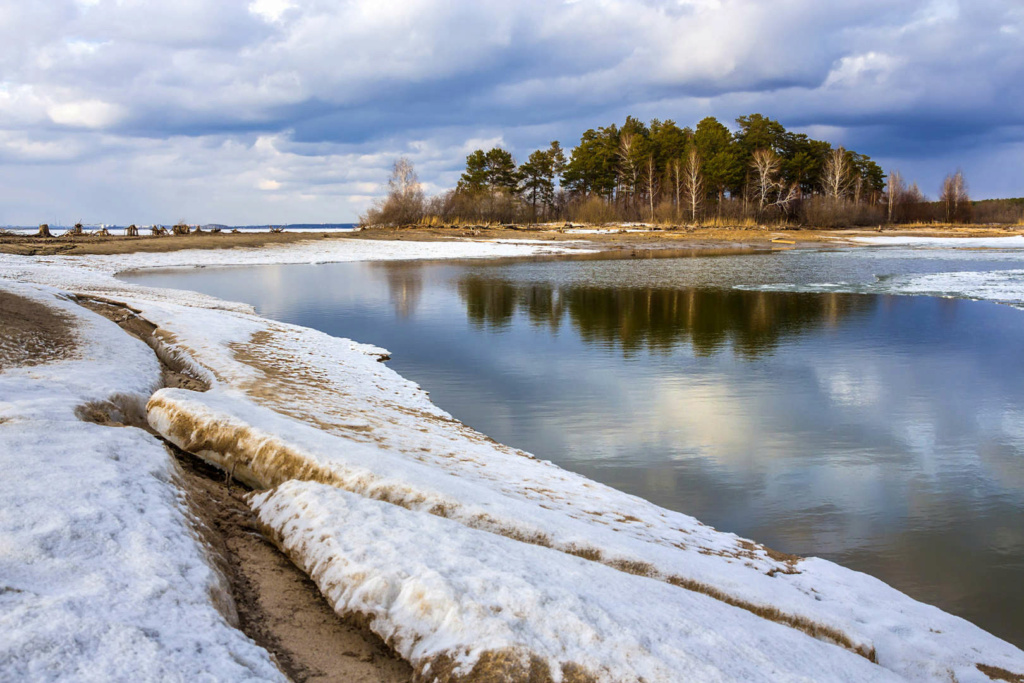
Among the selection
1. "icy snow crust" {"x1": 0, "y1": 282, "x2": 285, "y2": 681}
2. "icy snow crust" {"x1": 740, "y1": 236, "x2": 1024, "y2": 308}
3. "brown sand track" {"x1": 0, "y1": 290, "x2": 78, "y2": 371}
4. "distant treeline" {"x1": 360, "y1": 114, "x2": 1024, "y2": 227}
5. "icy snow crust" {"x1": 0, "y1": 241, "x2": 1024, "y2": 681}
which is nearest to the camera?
"icy snow crust" {"x1": 0, "y1": 282, "x2": 285, "y2": 681}

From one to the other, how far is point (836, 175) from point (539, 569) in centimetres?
8710

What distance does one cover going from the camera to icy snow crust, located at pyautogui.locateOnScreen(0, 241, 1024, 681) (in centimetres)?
343

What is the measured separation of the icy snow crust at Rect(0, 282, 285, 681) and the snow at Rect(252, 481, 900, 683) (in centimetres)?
65

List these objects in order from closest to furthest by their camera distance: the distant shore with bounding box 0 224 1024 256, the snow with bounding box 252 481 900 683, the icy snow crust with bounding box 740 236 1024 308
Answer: the snow with bounding box 252 481 900 683, the icy snow crust with bounding box 740 236 1024 308, the distant shore with bounding box 0 224 1024 256

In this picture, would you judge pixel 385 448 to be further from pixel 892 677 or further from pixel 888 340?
pixel 888 340

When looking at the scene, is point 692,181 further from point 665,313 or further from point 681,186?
point 665,313

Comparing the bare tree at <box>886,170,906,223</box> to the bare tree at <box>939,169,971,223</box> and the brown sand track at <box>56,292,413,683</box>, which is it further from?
the brown sand track at <box>56,292,413,683</box>

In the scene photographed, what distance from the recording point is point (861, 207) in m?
79.2

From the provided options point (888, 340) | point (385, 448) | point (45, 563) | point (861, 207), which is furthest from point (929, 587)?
point (861, 207)

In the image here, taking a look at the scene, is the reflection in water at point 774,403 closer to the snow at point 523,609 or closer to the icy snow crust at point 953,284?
the icy snow crust at point 953,284

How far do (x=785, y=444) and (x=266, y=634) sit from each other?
692 centimetres

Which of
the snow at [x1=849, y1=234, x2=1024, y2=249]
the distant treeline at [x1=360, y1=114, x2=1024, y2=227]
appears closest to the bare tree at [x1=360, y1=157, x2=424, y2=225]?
the distant treeline at [x1=360, y1=114, x2=1024, y2=227]

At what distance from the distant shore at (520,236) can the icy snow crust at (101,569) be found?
122 ft

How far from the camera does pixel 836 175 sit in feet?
265
